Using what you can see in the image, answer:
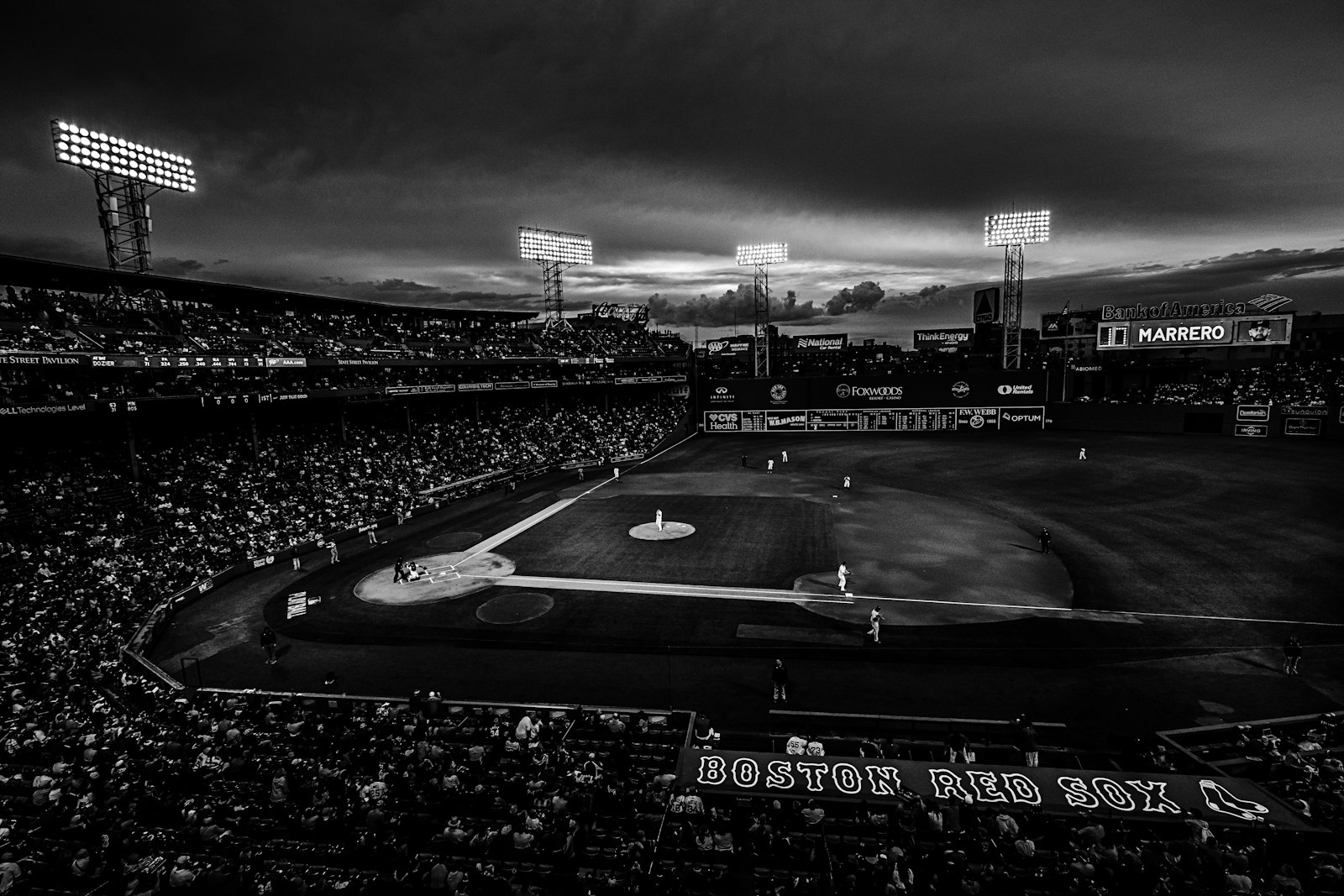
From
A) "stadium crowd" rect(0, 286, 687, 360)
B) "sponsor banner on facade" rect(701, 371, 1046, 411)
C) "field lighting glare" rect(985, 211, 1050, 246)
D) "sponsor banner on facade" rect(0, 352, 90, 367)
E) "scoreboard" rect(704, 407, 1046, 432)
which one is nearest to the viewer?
"sponsor banner on facade" rect(0, 352, 90, 367)

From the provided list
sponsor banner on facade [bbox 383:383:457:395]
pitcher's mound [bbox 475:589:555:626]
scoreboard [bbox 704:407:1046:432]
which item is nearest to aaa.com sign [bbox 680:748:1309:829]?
pitcher's mound [bbox 475:589:555:626]

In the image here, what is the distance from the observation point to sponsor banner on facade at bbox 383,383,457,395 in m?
44.6

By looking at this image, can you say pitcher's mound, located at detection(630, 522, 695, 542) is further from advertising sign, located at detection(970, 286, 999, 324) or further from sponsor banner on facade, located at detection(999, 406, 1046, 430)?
advertising sign, located at detection(970, 286, 999, 324)

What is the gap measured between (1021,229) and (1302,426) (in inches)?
1062

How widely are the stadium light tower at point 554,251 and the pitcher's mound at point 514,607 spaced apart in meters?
48.2

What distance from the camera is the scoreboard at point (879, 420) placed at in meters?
60.8

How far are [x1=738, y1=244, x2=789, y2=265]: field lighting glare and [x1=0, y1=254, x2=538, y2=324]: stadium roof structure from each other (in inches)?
1392

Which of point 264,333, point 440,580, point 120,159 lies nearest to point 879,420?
point 440,580

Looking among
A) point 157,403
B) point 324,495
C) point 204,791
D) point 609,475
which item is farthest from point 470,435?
point 204,791

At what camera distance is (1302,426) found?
1891 inches

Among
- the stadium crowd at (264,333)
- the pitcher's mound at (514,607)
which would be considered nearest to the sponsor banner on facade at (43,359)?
the stadium crowd at (264,333)

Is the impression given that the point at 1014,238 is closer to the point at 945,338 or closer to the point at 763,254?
the point at 763,254

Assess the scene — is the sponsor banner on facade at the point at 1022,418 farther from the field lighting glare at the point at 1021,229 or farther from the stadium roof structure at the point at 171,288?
the stadium roof structure at the point at 171,288

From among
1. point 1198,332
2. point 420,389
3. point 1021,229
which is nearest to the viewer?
point 420,389
